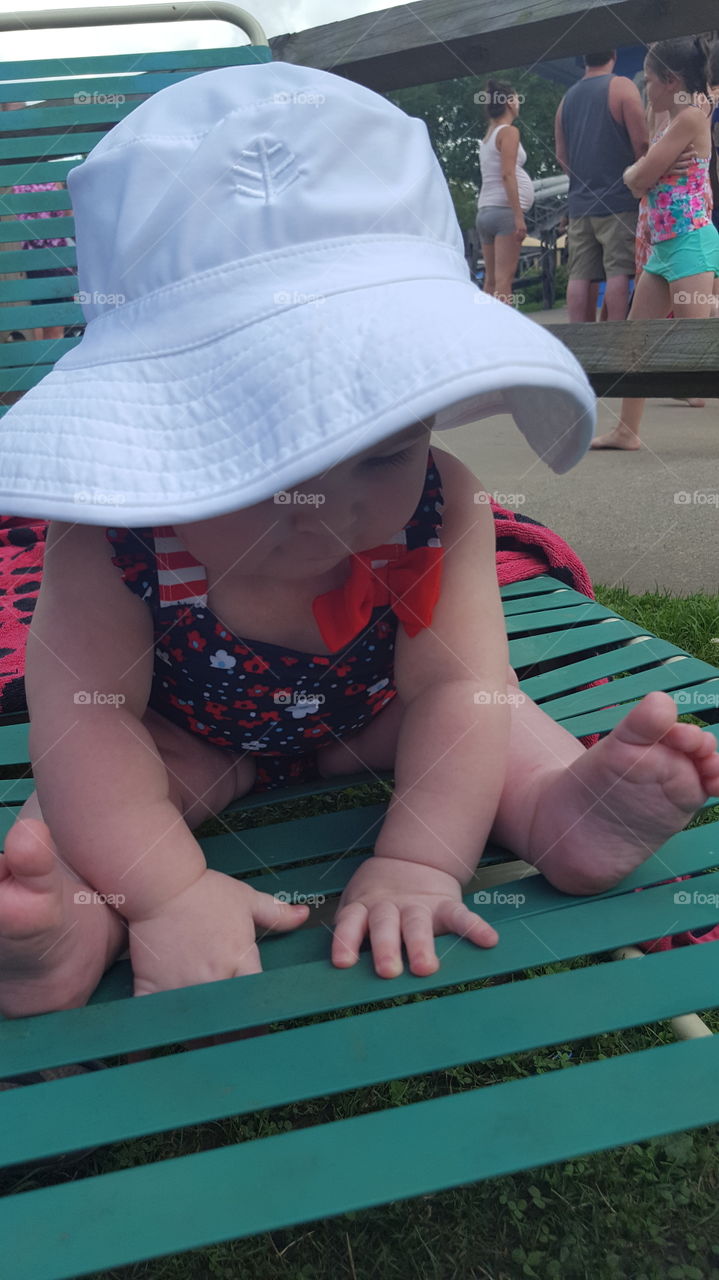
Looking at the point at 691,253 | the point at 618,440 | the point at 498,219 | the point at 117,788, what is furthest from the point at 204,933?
the point at 498,219

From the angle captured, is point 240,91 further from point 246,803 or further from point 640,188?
point 640,188

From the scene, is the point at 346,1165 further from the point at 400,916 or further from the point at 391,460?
the point at 391,460

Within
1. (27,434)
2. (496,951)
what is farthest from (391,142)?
(496,951)

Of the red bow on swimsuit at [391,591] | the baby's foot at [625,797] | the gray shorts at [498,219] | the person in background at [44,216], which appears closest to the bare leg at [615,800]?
the baby's foot at [625,797]

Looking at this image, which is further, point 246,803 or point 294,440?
point 246,803

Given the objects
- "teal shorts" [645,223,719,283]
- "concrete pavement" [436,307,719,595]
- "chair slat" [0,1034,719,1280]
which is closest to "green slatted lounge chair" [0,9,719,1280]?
"chair slat" [0,1034,719,1280]

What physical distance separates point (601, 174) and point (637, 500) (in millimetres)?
2026

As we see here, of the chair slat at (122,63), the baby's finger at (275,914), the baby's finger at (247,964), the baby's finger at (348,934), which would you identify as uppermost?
the chair slat at (122,63)

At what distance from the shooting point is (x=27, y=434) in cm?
85

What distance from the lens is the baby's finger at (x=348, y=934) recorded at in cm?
99

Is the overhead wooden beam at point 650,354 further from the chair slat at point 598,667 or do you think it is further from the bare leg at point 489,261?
the bare leg at point 489,261

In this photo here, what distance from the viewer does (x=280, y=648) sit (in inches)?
47.8

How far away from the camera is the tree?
2053 centimetres

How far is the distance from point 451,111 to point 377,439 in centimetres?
2394
